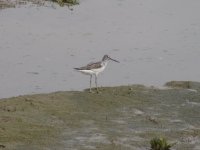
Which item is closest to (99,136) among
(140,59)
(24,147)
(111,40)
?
(24,147)

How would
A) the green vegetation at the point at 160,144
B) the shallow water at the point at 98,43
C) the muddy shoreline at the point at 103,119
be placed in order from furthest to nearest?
the shallow water at the point at 98,43 → the muddy shoreline at the point at 103,119 → the green vegetation at the point at 160,144

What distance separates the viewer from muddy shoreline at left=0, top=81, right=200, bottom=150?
13516mm

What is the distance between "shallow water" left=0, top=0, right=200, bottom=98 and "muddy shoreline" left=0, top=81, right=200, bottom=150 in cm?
129

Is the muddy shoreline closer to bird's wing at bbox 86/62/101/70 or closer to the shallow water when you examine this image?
bird's wing at bbox 86/62/101/70

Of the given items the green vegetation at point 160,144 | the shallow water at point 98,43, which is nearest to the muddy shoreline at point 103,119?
the green vegetation at point 160,144

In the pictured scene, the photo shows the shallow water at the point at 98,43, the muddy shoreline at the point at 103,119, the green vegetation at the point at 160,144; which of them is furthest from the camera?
the shallow water at the point at 98,43

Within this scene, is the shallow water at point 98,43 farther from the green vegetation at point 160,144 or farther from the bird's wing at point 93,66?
the green vegetation at point 160,144

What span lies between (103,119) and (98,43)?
25.3 ft

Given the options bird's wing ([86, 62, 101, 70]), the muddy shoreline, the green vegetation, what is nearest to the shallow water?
bird's wing ([86, 62, 101, 70])

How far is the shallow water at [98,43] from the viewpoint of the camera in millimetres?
18766

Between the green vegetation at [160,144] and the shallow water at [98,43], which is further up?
the green vegetation at [160,144]

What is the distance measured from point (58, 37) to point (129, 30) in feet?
9.48

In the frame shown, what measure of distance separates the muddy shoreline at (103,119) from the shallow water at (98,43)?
1.29m

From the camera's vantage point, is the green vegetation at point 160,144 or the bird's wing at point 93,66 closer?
the green vegetation at point 160,144
